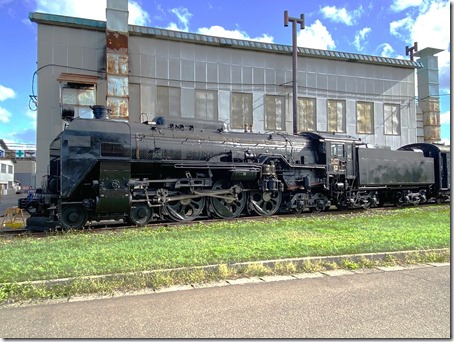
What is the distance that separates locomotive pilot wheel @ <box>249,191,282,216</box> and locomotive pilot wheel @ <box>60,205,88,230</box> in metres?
5.75

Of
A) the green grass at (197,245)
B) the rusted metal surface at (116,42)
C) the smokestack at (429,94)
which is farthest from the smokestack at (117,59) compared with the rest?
the smokestack at (429,94)

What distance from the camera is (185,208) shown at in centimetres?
1277

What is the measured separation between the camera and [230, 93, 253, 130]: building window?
2416 centimetres

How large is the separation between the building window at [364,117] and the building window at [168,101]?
505 inches

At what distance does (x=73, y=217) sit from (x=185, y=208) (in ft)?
11.4

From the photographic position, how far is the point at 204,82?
76.8ft

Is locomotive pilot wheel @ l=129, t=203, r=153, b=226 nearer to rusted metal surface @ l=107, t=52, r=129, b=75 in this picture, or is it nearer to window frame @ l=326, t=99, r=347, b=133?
rusted metal surface @ l=107, t=52, r=129, b=75

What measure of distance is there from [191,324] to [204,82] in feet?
67.5

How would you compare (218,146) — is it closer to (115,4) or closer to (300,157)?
(300,157)

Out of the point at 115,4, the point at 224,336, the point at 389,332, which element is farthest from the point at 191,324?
the point at 115,4

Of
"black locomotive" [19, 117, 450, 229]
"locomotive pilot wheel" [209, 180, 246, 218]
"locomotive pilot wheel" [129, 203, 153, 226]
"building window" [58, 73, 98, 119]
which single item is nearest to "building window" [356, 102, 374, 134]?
"black locomotive" [19, 117, 450, 229]

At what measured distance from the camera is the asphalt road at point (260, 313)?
12.8 feet

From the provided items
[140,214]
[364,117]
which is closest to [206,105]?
[364,117]

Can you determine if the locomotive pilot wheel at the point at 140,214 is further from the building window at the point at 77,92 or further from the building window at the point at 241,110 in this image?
the building window at the point at 241,110
